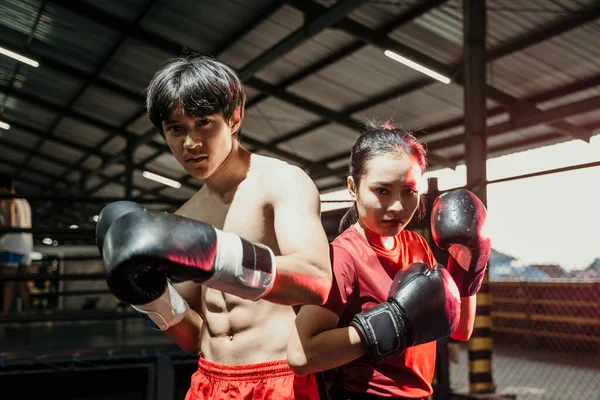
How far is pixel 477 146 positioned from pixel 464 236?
3.88 meters

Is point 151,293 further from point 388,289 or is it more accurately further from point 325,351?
point 388,289

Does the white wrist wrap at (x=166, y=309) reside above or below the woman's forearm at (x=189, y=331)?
above

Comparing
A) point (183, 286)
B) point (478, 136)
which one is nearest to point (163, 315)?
point (183, 286)

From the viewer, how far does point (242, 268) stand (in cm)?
107

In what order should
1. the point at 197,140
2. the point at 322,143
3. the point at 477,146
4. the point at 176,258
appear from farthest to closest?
1. the point at 322,143
2. the point at 477,146
3. the point at 197,140
4. the point at 176,258

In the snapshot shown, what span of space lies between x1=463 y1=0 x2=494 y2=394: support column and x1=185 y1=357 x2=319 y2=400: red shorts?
3472 millimetres

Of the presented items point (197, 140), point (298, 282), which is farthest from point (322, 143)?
point (298, 282)

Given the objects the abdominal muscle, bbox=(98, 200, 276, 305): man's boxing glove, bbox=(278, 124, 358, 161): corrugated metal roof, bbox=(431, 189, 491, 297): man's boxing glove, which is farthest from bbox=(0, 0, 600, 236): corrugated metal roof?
bbox=(98, 200, 276, 305): man's boxing glove

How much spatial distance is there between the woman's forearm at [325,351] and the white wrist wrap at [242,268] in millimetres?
273

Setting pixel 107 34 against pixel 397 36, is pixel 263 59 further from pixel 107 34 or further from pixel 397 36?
pixel 107 34

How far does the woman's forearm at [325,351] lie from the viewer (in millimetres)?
1325

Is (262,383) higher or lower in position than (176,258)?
lower

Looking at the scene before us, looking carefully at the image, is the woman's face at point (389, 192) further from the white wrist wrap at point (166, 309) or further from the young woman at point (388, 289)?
the white wrist wrap at point (166, 309)

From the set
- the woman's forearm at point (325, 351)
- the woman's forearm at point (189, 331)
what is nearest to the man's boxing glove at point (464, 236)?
the woman's forearm at point (325, 351)
